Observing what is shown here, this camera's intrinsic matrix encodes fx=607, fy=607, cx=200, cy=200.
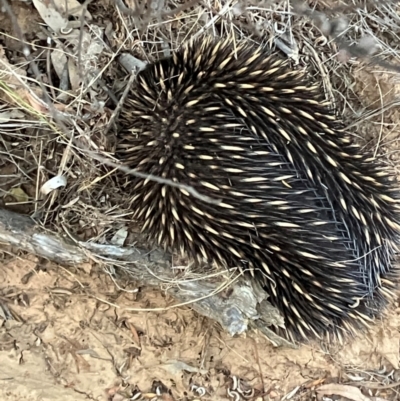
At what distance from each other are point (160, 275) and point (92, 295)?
1.01 ft

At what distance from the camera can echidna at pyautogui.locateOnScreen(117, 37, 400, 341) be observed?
2197 millimetres

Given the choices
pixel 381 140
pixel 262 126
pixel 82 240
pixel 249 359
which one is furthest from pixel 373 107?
pixel 82 240

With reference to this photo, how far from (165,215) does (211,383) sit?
2.69 ft

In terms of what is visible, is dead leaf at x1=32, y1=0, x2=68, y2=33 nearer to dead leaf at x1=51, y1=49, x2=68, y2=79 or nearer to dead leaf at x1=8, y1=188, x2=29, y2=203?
dead leaf at x1=51, y1=49, x2=68, y2=79

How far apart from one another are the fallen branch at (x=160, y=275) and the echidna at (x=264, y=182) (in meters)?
Answer: 0.08

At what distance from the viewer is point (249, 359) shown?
2.68 metres

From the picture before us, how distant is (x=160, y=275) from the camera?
96.0 inches

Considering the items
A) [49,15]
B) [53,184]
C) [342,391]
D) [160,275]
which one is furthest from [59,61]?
[342,391]

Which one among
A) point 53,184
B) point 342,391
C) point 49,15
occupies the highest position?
point 49,15

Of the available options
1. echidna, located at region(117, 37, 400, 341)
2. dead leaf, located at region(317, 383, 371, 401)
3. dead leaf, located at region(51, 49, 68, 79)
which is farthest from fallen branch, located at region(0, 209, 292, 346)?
dead leaf, located at region(51, 49, 68, 79)

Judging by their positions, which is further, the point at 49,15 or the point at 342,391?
the point at 342,391

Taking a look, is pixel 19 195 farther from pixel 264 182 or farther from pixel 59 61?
pixel 264 182

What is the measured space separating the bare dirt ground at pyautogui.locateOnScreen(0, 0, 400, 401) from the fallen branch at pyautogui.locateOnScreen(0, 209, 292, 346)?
0.08m

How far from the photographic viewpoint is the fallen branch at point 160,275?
2.32 meters
